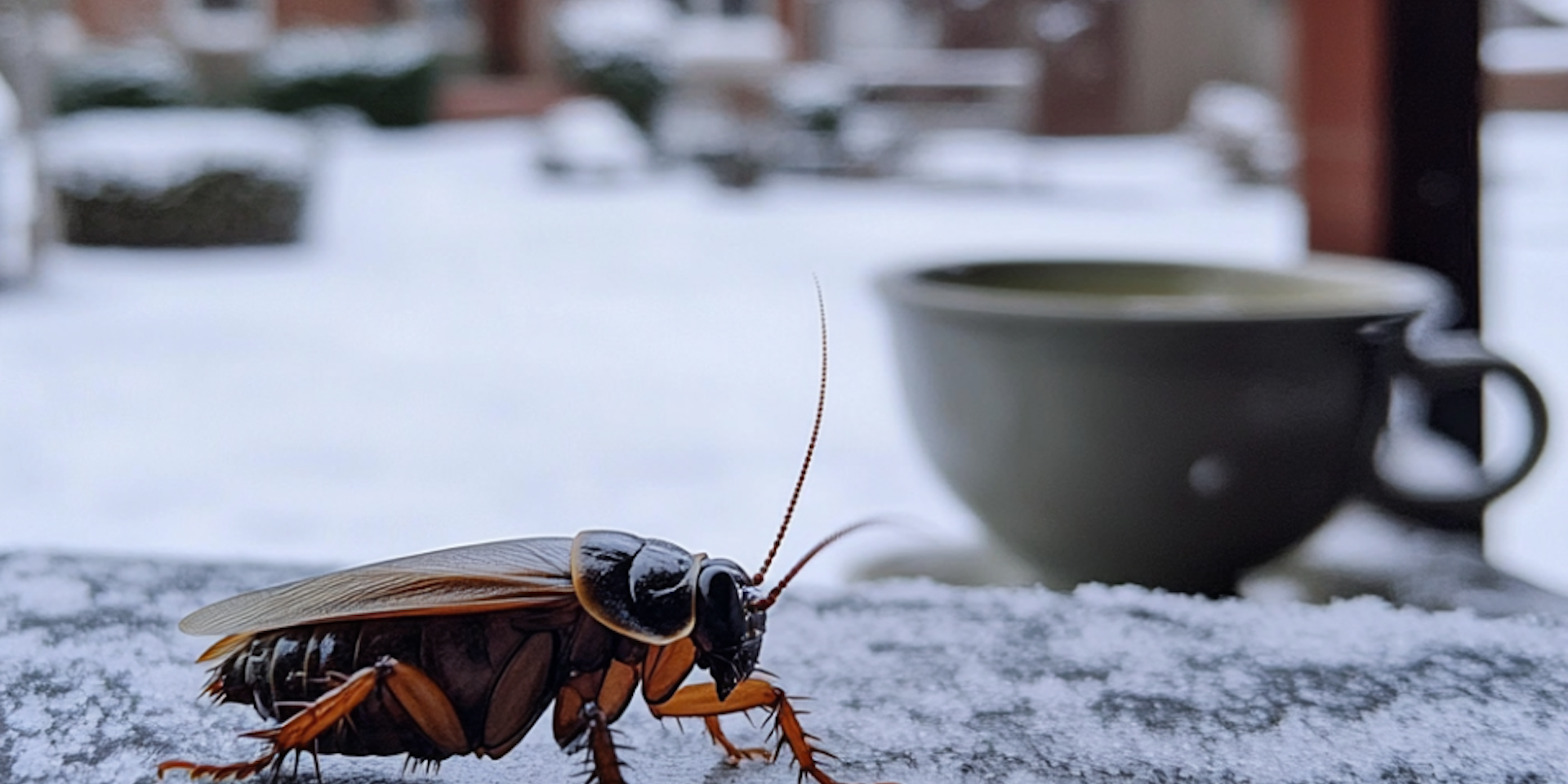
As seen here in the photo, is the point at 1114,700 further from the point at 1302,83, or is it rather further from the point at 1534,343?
the point at 1534,343

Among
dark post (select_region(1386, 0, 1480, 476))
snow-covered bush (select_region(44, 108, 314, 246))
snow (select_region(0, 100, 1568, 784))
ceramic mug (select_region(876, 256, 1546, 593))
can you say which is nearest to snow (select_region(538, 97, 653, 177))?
snow (select_region(0, 100, 1568, 784))

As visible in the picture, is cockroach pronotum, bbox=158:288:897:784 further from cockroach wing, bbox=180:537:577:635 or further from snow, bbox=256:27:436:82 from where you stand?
snow, bbox=256:27:436:82

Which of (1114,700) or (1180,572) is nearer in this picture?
(1114,700)

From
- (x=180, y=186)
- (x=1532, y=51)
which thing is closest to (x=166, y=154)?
(x=180, y=186)

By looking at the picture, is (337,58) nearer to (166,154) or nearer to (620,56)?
(620,56)

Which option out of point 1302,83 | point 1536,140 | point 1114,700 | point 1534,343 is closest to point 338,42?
point 1536,140

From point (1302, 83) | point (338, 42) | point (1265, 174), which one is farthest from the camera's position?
point (338, 42)

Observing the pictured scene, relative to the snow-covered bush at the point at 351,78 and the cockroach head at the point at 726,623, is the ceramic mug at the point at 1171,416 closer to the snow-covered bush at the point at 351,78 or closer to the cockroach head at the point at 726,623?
the cockroach head at the point at 726,623
